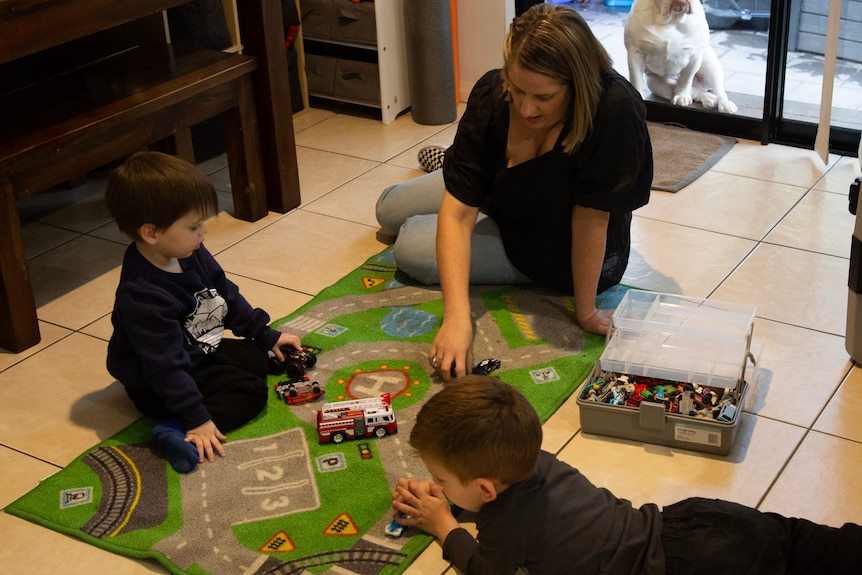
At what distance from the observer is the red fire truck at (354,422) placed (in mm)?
1861

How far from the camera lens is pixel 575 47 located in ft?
6.12

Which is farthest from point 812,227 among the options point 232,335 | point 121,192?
point 121,192

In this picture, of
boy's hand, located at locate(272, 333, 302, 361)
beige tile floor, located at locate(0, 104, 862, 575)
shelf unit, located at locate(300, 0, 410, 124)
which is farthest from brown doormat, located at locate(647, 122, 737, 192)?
boy's hand, located at locate(272, 333, 302, 361)

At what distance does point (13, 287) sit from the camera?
2.15m

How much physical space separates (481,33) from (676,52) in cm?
65

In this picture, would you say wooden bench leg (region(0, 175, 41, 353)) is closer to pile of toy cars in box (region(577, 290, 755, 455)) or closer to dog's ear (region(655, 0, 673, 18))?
pile of toy cars in box (region(577, 290, 755, 455))

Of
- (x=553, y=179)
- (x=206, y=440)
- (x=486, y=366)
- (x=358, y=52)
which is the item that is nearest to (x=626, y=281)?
(x=553, y=179)

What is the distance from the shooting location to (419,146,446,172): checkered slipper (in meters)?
2.96

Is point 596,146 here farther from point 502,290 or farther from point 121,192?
point 121,192

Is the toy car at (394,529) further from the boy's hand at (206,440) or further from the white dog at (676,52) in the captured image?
the white dog at (676,52)

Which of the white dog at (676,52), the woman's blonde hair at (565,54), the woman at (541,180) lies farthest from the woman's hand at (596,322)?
the white dog at (676,52)

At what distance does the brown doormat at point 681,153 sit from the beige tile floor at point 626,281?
0.05 m

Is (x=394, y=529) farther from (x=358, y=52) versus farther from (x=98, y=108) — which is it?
(x=358, y=52)

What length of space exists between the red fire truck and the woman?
159 millimetres
